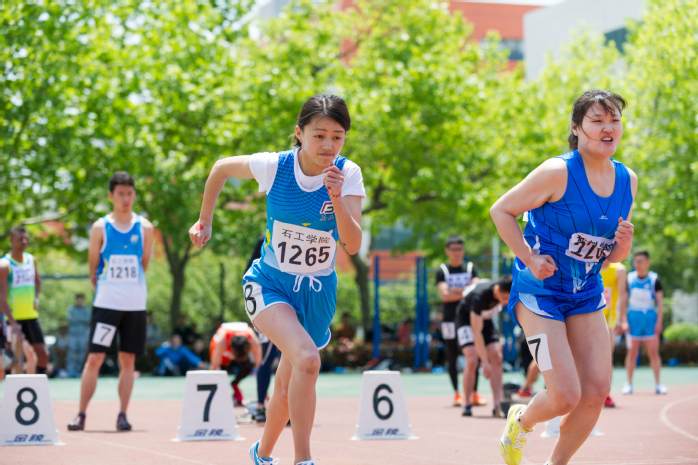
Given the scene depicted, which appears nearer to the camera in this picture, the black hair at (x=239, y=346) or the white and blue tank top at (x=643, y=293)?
the black hair at (x=239, y=346)

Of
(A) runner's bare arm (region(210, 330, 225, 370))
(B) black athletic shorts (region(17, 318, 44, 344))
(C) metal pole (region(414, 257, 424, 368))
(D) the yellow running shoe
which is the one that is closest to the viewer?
(D) the yellow running shoe

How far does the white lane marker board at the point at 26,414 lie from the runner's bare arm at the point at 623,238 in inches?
196

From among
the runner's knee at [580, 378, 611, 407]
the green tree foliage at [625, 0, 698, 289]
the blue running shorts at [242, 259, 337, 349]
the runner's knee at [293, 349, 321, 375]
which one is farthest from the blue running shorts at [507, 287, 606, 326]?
the green tree foliage at [625, 0, 698, 289]

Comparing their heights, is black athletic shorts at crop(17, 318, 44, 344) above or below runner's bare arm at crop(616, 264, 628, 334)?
below

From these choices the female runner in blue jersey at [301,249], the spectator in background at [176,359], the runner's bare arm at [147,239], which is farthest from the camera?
the spectator in background at [176,359]

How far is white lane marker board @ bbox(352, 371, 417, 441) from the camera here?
7.78m

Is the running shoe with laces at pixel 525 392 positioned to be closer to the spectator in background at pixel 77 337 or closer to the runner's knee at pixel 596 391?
the runner's knee at pixel 596 391

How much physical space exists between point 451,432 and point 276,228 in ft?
14.3

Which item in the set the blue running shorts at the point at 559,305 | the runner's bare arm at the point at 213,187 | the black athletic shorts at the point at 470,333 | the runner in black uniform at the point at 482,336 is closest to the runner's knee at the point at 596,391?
the blue running shorts at the point at 559,305

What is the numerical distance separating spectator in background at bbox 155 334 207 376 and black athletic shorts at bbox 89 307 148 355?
37.9 feet

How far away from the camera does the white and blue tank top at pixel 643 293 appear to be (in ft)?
45.4

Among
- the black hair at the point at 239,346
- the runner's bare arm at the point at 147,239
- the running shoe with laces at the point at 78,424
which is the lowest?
the running shoe with laces at the point at 78,424

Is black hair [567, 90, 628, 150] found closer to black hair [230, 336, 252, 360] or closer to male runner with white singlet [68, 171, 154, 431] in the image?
male runner with white singlet [68, 171, 154, 431]

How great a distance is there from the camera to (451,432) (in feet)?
27.8
